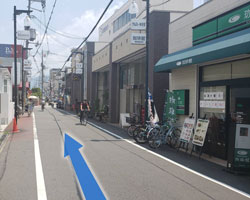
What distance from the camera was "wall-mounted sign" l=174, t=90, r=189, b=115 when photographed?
13.2m

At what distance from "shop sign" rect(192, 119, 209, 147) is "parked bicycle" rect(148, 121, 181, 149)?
194 centimetres

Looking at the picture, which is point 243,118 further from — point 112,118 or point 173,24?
point 112,118

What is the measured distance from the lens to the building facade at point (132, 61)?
16609mm

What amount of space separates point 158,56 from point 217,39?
6323mm

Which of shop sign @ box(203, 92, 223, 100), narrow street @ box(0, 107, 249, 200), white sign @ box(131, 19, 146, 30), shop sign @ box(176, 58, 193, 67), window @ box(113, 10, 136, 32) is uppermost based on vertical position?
window @ box(113, 10, 136, 32)

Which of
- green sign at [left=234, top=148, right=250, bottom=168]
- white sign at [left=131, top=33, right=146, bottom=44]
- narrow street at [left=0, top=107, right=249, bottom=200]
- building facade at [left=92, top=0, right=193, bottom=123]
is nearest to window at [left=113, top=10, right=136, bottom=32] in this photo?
building facade at [left=92, top=0, right=193, bottom=123]

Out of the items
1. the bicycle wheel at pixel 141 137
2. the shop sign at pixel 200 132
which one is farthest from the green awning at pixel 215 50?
the bicycle wheel at pixel 141 137

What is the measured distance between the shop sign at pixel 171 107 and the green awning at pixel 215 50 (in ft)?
4.87

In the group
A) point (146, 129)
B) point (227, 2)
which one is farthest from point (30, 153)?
point (227, 2)

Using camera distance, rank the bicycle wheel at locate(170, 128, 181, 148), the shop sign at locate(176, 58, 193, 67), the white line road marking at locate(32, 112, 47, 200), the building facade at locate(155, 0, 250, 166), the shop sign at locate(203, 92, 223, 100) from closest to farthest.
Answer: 1. the white line road marking at locate(32, 112, 47, 200)
2. the building facade at locate(155, 0, 250, 166)
3. the shop sign at locate(203, 92, 223, 100)
4. the shop sign at locate(176, 58, 193, 67)
5. the bicycle wheel at locate(170, 128, 181, 148)

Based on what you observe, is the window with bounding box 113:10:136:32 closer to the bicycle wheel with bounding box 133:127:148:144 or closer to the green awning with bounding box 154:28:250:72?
the green awning with bounding box 154:28:250:72

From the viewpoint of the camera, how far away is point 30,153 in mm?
10586

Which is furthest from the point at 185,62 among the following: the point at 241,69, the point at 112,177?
the point at 112,177

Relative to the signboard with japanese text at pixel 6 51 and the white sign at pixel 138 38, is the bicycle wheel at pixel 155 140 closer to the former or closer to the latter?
the white sign at pixel 138 38
